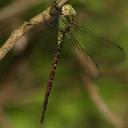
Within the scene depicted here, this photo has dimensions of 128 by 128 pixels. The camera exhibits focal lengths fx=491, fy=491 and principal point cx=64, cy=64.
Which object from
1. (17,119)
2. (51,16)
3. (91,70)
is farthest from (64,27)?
(17,119)

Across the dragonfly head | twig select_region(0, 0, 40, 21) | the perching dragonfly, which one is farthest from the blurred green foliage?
the dragonfly head

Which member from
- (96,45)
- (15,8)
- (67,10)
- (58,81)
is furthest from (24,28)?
(58,81)

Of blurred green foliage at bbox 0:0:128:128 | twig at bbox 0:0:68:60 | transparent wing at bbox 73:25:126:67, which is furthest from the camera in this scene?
blurred green foliage at bbox 0:0:128:128

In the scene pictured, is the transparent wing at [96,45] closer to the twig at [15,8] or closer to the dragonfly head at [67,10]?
the dragonfly head at [67,10]

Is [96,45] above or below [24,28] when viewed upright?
below

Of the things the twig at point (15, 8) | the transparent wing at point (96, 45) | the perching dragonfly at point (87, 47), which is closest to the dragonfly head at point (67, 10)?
the perching dragonfly at point (87, 47)

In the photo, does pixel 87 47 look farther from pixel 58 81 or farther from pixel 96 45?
pixel 58 81

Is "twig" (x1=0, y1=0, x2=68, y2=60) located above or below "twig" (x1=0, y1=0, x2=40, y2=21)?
above

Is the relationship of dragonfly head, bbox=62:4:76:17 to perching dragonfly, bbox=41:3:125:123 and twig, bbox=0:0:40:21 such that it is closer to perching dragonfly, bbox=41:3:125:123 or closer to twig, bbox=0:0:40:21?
perching dragonfly, bbox=41:3:125:123
